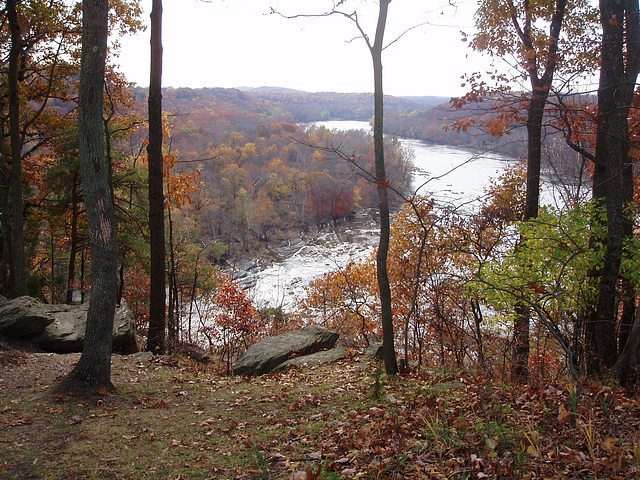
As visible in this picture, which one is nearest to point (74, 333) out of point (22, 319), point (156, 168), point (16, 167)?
point (22, 319)

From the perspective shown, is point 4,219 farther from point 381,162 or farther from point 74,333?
point 381,162

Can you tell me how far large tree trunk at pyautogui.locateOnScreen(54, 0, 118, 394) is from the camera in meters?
5.08

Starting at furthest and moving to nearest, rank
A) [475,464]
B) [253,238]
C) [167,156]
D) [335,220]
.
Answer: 1. [335,220]
2. [253,238]
3. [167,156]
4. [475,464]

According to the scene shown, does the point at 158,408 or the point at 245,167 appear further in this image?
the point at 245,167

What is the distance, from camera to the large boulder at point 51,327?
318 inches

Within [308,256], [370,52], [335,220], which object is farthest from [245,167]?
[370,52]

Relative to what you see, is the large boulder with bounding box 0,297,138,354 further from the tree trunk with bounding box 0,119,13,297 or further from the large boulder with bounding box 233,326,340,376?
the tree trunk with bounding box 0,119,13,297

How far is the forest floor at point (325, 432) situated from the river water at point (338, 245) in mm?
23437

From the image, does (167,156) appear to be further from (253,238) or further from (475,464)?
(253,238)

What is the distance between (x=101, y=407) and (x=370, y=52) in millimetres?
6017

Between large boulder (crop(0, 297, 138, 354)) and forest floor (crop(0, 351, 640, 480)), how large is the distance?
2.29 metres

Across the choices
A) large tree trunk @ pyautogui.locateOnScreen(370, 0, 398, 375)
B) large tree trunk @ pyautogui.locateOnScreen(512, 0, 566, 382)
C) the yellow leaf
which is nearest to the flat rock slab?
large tree trunk @ pyautogui.locateOnScreen(370, 0, 398, 375)

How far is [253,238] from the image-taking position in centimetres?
5319

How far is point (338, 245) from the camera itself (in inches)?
1902
